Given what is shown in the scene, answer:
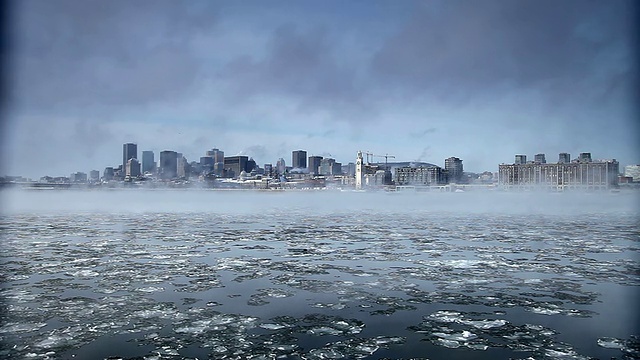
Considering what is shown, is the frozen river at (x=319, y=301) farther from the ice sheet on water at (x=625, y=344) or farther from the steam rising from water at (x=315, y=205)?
the steam rising from water at (x=315, y=205)

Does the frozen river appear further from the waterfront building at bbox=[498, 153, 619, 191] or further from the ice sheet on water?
the waterfront building at bbox=[498, 153, 619, 191]

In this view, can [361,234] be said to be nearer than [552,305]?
No

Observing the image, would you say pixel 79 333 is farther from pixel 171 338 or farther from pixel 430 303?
pixel 430 303

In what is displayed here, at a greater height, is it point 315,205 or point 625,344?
point 625,344

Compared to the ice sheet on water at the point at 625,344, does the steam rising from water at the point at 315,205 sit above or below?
below

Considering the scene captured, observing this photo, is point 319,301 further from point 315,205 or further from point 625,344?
point 315,205

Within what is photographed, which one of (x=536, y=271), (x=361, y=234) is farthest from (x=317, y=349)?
(x=361, y=234)

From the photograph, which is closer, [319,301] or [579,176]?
[319,301]

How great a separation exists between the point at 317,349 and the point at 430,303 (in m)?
3.16

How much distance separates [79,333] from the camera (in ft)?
23.2

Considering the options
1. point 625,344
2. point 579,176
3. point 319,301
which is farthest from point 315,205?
point 579,176

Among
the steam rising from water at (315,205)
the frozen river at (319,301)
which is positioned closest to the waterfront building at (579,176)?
the steam rising from water at (315,205)

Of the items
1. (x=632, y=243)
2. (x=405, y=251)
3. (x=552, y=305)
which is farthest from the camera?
(x=632, y=243)

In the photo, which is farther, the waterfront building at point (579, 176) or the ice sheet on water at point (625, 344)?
the waterfront building at point (579, 176)
